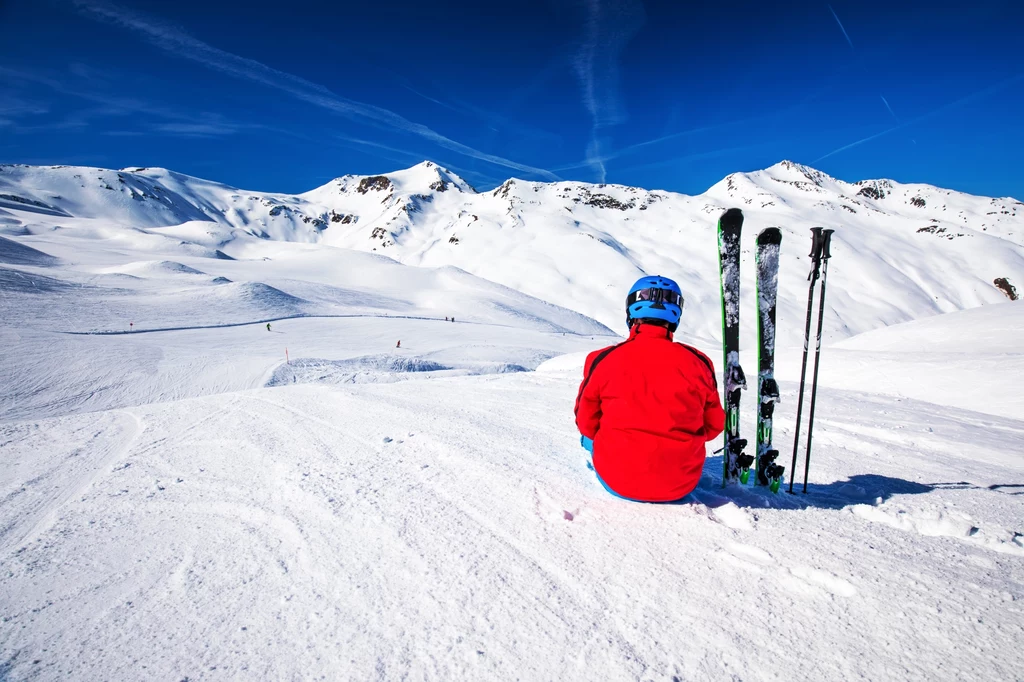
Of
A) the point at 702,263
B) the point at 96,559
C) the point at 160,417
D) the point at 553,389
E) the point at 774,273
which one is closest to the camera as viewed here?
the point at 96,559

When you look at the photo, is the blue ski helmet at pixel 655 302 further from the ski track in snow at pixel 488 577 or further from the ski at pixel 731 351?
the ski track in snow at pixel 488 577

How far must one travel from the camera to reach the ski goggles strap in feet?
10.3

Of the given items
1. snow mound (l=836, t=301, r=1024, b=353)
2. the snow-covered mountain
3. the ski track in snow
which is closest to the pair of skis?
the ski track in snow

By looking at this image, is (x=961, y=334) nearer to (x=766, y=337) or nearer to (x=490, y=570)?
(x=766, y=337)

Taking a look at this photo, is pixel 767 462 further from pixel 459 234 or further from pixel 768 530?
pixel 459 234

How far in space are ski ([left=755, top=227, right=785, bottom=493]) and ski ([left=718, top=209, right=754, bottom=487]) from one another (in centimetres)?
19

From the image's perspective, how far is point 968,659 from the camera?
1.70 m

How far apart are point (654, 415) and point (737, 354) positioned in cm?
164

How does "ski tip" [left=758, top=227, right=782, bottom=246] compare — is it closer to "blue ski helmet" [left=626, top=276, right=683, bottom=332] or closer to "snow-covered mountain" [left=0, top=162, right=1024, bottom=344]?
"blue ski helmet" [left=626, top=276, right=683, bottom=332]

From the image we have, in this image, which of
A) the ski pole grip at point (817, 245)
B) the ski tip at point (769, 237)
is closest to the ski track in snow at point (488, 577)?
the ski pole grip at point (817, 245)

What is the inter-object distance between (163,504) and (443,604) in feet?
8.69

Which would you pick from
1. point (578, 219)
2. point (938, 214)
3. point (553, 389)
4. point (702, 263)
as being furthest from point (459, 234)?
point (938, 214)

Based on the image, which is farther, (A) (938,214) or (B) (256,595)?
(A) (938,214)

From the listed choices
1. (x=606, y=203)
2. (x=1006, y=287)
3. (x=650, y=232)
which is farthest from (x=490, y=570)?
(x=606, y=203)
